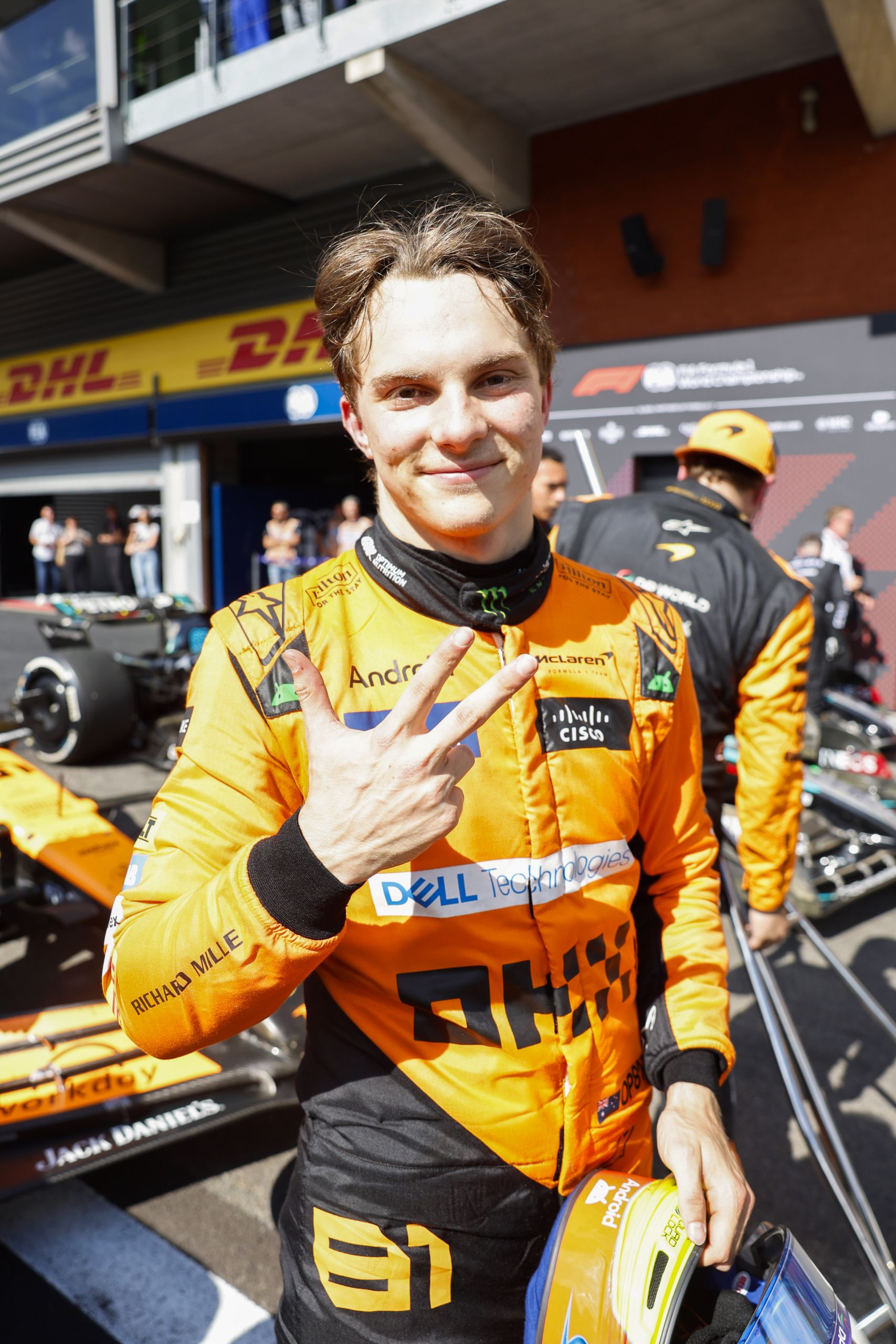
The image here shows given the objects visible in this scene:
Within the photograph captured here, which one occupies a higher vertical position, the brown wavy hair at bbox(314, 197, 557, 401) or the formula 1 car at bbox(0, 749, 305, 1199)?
the brown wavy hair at bbox(314, 197, 557, 401)

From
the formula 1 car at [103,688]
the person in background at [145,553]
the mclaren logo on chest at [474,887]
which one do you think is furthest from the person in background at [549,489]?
the person in background at [145,553]

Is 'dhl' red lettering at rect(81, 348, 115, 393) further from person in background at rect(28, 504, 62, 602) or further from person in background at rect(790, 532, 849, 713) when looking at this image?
person in background at rect(790, 532, 849, 713)

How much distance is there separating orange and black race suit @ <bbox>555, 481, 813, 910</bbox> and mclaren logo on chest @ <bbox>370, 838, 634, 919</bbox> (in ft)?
5.03

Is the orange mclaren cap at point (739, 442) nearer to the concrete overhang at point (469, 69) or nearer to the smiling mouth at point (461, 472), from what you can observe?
the smiling mouth at point (461, 472)

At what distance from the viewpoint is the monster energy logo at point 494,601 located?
120cm

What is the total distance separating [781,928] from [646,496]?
1.38m

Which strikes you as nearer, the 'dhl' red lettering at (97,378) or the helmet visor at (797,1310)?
the helmet visor at (797,1310)

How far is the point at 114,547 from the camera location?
685 inches

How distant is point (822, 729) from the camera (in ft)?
17.1

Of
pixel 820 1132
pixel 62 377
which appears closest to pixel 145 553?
pixel 62 377

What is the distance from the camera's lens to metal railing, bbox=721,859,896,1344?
183 cm

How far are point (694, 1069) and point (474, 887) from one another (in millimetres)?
425

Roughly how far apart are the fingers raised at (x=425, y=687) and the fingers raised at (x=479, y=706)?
0.03 m

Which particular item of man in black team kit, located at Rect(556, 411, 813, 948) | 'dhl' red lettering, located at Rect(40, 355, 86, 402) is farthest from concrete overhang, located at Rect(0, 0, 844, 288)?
man in black team kit, located at Rect(556, 411, 813, 948)
